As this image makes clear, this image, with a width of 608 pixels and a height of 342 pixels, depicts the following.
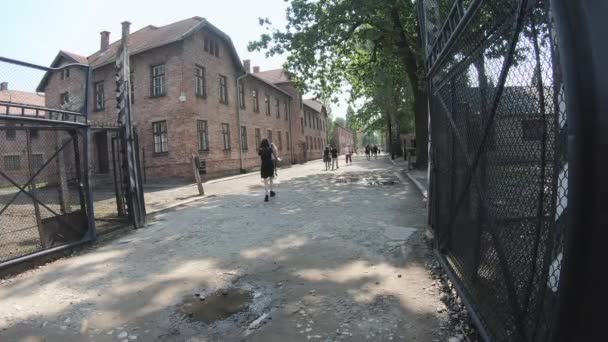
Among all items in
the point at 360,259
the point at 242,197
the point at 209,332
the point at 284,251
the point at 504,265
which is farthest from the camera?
the point at 242,197

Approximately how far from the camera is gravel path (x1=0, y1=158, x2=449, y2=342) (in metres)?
2.99

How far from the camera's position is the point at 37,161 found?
Result: 559 centimetres

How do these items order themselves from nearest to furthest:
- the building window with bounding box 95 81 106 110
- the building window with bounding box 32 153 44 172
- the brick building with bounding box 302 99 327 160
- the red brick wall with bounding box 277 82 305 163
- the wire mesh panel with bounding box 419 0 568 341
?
the wire mesh panel with bounding box 419 0 568 341 < the building window with bounding box 32 153 44 172 < the building window with bounding box 95 81 106 110 < the red brick wall with bounding box 277 82 305 163 < the brick building with bounding box 302 99 327 160

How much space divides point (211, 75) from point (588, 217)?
2239cm

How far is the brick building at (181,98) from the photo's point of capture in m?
19.2

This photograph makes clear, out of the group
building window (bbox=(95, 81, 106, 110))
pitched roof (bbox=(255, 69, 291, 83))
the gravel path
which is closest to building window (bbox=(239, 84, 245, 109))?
building window (bbox=(95, 81, 106, 110))

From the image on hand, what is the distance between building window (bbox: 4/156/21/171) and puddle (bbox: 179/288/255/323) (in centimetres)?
357

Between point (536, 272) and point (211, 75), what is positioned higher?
point (211, 75)

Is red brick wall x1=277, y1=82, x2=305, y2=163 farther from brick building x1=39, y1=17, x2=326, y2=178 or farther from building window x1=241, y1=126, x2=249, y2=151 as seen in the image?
building window x1=241, y1=126, x2=249, y2=151

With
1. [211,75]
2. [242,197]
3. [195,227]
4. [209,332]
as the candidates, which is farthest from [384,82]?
[209,332]

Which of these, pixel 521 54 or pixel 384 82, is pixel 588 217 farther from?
pixel 384 82

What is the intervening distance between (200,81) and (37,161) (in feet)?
53.1

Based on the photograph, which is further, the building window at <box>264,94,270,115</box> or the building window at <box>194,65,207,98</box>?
the building window at <box>264,94,270,115</box>

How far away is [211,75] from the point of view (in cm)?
2178
